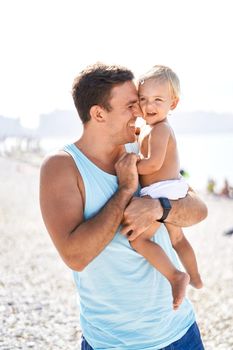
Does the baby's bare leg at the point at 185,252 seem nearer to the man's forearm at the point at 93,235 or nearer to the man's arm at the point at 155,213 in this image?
the man's arm at the point at 155,213

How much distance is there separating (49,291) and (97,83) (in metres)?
6.84

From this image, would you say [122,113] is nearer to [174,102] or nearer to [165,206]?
[165,206]

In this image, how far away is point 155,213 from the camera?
236cm

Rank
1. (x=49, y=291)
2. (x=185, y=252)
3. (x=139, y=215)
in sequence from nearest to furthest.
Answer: (x=139, y=215)
(x=185, y=252)
(x=49, y=291)

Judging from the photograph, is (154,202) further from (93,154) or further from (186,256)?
(186,256)

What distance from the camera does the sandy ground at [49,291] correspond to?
6.29 m

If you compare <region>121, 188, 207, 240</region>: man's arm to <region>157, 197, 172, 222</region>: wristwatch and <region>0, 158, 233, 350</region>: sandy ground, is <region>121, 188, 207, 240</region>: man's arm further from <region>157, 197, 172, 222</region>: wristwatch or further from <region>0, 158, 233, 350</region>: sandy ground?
<region>0, 158, 233, 350</region>: sandy ground

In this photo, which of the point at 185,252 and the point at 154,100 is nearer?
the point at 154,100

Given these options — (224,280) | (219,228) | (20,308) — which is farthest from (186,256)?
(219,228)

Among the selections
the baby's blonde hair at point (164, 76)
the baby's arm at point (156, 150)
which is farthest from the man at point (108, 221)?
the baby's blonde hair at point (164, 76)

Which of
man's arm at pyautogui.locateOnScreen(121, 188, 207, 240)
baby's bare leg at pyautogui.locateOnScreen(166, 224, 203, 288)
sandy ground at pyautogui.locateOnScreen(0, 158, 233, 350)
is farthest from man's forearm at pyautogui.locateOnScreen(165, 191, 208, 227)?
sandy ground at pyautogui.locateOnScreen(0, 158, 233, 350)

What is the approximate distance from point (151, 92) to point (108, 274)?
895 millimetres

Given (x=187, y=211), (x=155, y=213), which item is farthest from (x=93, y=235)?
(x=187, y=211)

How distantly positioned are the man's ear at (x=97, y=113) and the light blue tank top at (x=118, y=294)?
16cm
